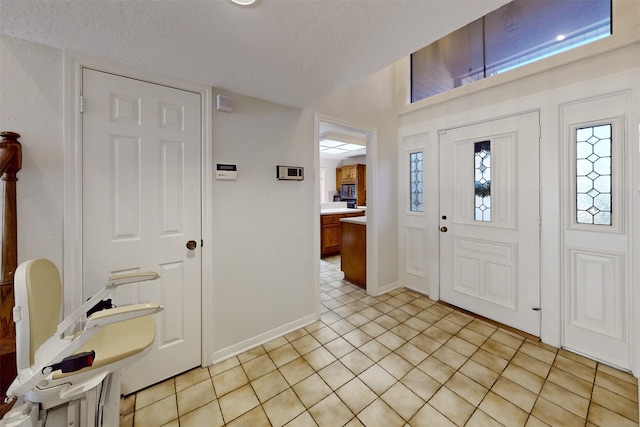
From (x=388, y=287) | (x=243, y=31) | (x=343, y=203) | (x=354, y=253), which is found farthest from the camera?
(x=343, y=203)

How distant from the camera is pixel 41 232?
4.57 ft

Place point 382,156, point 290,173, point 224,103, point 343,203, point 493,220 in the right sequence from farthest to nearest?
1. point 343,203
2. point 382,156
3. point 493,220
4. point 290,173
5. point 224,103

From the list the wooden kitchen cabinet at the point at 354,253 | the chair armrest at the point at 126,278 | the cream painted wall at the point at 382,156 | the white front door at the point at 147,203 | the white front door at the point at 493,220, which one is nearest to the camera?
the chair armrest at the point at 126,278

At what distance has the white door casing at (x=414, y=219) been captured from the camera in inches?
122

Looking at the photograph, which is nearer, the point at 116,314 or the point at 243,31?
the point at 116,314

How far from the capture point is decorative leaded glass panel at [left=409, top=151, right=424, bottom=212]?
10.4 feet

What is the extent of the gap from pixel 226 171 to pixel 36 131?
1.03 meters

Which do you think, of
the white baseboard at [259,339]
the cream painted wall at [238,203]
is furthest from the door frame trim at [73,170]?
the white baseboard at [259,339]

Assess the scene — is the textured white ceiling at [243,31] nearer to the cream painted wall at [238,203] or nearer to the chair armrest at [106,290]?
the cream painted wall at [238,203]

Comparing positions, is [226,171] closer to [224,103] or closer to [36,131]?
[224,103]

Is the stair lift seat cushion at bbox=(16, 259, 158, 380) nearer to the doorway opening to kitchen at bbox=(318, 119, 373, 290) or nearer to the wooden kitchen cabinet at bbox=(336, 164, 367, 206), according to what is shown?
the doorway opening to kitchen at bbox=(318, 119, 373, 290)

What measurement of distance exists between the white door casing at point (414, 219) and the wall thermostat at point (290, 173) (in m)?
1.60

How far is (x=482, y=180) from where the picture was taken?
102 inches

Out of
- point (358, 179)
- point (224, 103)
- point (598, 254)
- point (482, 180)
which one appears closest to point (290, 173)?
point (224, 103)
